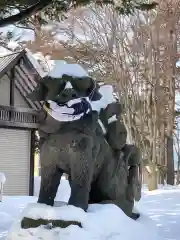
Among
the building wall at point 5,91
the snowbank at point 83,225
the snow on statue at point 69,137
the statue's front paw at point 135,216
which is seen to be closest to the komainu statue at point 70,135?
the snow on statue at point 69,137

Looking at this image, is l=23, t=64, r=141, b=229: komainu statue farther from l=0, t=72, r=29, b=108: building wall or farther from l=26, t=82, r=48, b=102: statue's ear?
l=0, t=72, r=29, b=108: building wall

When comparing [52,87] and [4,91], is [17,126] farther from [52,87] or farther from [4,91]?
[52,87]

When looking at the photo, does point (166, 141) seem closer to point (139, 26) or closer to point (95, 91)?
point (139, 26)

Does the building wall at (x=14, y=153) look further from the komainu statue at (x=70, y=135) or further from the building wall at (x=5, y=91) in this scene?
the komainu statue at (x=70, y=135)

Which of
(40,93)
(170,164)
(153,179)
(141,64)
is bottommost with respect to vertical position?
(153,179)

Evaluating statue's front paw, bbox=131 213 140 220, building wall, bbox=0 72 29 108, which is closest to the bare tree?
building wall, bbox=0 72 29 108

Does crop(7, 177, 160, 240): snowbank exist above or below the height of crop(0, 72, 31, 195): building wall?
above

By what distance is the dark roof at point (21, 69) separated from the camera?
1405 centimetres

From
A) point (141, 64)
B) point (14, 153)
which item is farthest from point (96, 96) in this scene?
point (14, 153)

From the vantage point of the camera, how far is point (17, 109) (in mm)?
13898

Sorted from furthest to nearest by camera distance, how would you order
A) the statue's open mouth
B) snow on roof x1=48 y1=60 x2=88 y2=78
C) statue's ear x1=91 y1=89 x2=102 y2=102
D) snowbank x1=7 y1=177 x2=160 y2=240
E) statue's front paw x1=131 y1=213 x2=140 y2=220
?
statue's front paw x1=131 y1=213 x2=140 y2=220, statue's ear x1=91 y1=89 x2=102 y2=102, snow on roof x1=48 y1=60 x2=88 y2=78, the statue's open mouth, snowbank x1=7 y1=177 x2=160 y2=240

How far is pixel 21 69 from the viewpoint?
14.9 meters

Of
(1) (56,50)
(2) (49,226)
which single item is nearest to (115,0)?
(2) (49,226)

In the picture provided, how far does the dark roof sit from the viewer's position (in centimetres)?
1405
